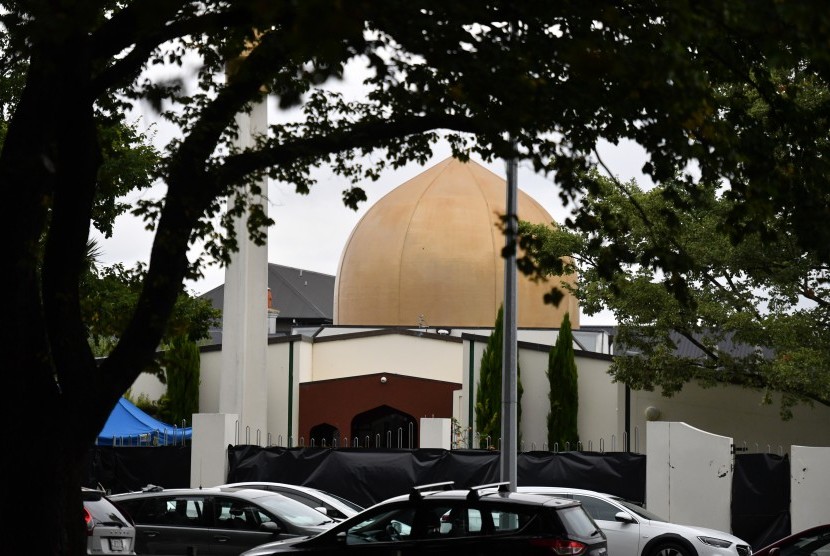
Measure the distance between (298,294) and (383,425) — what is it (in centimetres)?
3784

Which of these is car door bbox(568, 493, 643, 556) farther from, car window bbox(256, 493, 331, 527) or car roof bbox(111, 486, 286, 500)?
car roof bbox(111, 486, 286, 500)

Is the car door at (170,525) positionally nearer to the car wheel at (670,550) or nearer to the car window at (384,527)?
the car window at (384,527)

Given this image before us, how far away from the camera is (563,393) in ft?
115

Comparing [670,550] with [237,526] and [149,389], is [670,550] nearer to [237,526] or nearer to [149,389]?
[237,526]

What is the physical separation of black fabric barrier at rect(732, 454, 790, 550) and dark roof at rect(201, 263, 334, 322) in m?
55.5

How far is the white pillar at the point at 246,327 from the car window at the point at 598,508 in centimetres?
1630


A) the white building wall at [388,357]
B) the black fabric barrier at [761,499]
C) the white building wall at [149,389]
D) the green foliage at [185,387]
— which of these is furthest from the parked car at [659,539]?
the white building wall at [149,389]

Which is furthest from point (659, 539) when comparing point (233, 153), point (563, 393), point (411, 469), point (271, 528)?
point (563, 393)

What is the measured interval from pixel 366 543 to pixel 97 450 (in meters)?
13.8

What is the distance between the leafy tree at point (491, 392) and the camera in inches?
1362

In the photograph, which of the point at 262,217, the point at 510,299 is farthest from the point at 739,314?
the point at 262,217

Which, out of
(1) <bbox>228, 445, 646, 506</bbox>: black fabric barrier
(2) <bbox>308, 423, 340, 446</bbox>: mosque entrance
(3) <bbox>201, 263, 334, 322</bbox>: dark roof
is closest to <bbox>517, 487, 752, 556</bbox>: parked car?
(1) <bbox>228, 445, 646, 506</bbox>: black fabric barrier

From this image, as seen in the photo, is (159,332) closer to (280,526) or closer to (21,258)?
(21,258)

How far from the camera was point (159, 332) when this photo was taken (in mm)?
8930
